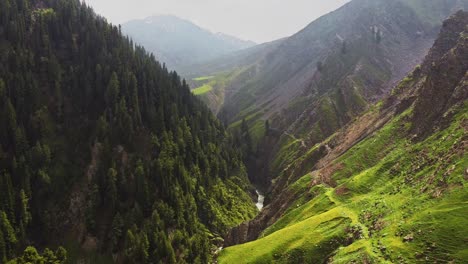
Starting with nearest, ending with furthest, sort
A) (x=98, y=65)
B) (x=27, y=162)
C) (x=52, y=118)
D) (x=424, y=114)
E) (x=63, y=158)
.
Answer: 1. (x=424, y=114)
2. (x=27, y=162)
3. (x=63, y=158)
4. (x=52, y=118)
5. (x=98, y=65)

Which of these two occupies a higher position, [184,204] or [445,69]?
[445,69]

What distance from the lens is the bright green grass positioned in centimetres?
5980

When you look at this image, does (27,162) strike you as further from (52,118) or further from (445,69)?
(445,69)

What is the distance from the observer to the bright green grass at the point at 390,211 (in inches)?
2354

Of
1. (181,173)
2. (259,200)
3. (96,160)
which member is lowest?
(259,200)

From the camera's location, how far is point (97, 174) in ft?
448

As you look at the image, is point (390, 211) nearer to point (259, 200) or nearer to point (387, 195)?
point (387, 195)

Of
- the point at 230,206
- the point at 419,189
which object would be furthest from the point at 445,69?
the point at 230,206

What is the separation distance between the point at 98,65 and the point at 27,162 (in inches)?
2382

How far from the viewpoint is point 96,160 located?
463ft

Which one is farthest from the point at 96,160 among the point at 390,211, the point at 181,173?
the point at 390,211

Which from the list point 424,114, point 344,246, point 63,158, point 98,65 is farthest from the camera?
point 98,65

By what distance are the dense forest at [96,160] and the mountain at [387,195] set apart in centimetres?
2410

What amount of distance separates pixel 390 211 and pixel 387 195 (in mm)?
8683
